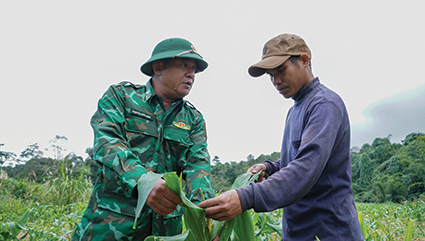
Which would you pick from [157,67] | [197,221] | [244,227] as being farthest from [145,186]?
[157,67]

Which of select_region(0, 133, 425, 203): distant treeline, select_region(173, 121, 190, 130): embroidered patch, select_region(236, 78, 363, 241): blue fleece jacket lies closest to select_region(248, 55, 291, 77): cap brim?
select_region(236, 78, 363, 241): blue fleece jacket

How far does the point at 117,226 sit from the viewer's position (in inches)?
67.1

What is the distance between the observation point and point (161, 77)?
6.92 feet

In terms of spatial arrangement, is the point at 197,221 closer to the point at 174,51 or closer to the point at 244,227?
the point at 244,227

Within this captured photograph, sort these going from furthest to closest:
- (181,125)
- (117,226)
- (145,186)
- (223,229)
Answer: (181,125) < (117,226) < (223,229) < (145,186)

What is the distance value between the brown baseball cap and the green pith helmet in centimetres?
44

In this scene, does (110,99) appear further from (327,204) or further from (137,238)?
(327,204)

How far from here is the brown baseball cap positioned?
5.90 feet

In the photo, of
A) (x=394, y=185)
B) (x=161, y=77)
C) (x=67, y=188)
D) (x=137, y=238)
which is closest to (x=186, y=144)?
(x=161, y=77)

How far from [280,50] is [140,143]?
3.54 ft

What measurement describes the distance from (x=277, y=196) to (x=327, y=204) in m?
0.39

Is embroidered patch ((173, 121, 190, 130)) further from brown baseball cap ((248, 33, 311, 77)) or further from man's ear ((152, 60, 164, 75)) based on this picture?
brown baseball cap ((248, 33, 311, 77))

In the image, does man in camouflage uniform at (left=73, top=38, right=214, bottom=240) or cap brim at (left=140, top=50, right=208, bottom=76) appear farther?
cap brim at (left=140, top=50, right=208, bottom=76)

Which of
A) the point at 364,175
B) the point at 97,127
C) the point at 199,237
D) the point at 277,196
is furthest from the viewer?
the point at 364,175
